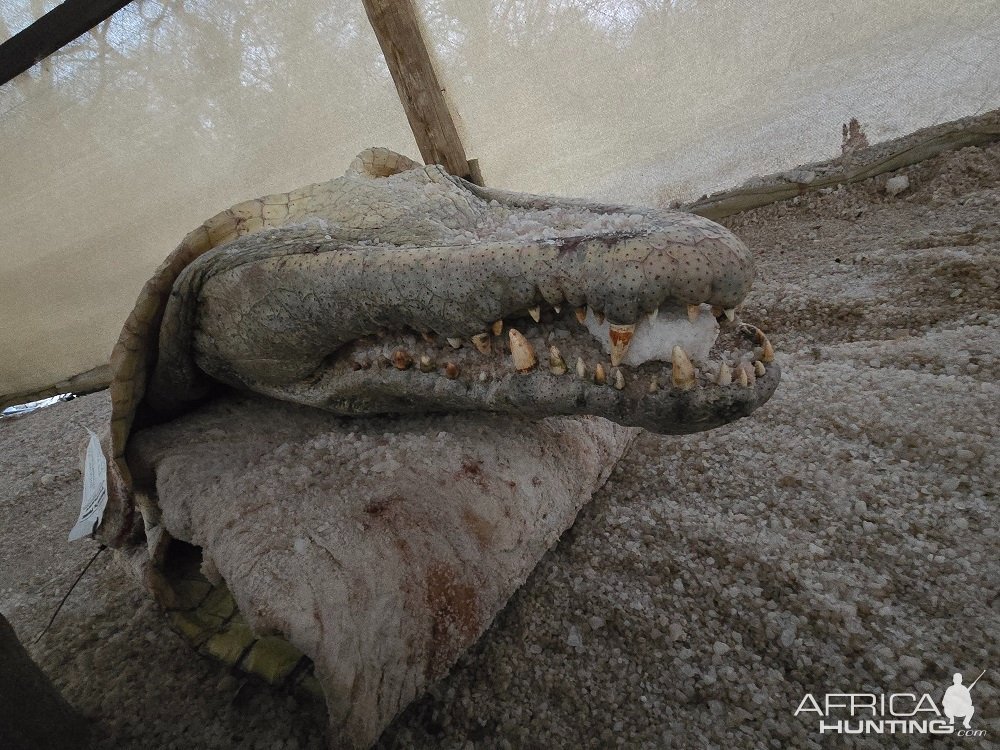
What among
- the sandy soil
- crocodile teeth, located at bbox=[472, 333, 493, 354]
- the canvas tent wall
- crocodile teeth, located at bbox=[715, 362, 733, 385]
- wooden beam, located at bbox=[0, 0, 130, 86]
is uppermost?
wooden beam, located at bbox=[0, 0, 130, 86]

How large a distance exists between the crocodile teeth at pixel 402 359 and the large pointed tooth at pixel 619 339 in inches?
18.5

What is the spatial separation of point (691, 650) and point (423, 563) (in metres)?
0.53

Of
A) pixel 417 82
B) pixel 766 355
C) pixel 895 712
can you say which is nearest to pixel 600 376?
pixel 766 355

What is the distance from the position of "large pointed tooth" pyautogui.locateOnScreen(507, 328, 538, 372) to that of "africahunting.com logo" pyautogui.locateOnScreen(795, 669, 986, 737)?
711 millimetres

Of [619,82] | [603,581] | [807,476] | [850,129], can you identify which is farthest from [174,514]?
[850,129]

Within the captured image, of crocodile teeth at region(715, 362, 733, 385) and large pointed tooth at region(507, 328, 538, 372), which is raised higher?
large pointed tooth at region(507, 328, 538, 372)

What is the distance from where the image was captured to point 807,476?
1.32 metres

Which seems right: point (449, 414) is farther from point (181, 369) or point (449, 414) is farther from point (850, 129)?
point (850, 129)

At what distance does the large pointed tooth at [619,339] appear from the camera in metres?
0.89

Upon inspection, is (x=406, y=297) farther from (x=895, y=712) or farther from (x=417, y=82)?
(x=417, y=82)

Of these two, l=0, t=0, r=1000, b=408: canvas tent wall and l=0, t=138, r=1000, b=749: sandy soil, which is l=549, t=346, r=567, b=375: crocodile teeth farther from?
l=0, t=0, r=1000, b=408: canvas tent wall

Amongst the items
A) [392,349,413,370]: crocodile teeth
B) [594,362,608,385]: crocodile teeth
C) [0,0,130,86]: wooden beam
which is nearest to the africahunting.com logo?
[594,362,608,385]: crocodile teeth

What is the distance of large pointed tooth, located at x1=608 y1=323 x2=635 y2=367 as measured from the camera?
0.89 m

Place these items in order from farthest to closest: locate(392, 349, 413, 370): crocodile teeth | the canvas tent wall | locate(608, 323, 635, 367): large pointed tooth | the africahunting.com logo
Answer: the canvas tent wall < locate(392, 349, 413, 370): crocodile teeth < locate(608, 323, 635, 367): large pointed tooth < the africahunting.com logo
